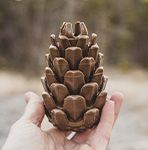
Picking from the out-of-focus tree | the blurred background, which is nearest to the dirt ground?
the blurred background

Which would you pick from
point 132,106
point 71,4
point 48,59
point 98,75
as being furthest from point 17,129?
point 71,4

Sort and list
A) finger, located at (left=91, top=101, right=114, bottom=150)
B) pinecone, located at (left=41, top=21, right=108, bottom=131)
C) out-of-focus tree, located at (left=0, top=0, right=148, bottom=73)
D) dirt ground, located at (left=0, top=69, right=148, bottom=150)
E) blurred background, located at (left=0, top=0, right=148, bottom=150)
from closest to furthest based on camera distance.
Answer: pinecone, located at (left=41, top=21, right=108, bottom=131) → finger, located at (left=91, top=101, right=114, bottom=150) → dirt ground, located at (left=0, top=69, right=148, bottom=150) → blurred background, located at (left=0, top=0, right=148, bottom=150) → out-of-focus tree, located at (left=0, top=0, right=148, bottom=73)

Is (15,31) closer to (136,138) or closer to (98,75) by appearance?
(136,138)

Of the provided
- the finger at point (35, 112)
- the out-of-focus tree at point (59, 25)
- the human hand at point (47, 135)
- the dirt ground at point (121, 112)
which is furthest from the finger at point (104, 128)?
the out-of-focus tree at point (59, 25)

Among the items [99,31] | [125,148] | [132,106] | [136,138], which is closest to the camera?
[125,148]

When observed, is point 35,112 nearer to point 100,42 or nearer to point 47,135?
point 47,135

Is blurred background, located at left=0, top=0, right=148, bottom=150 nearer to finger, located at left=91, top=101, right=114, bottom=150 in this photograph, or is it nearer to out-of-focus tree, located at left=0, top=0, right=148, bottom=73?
out-of-focus tree, located at left=0, top=0, right=148, bottom=73

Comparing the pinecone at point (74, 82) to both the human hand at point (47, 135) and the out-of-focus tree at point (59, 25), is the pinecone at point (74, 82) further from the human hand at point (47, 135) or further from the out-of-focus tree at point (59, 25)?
the out-of-focus tree at point (59, 25)

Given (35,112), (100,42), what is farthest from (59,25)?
(35,112)

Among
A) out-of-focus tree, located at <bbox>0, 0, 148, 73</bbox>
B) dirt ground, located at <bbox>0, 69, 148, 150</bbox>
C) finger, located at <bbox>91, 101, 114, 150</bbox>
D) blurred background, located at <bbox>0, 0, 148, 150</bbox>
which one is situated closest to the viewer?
finger, located at <bbox>91, 101, 114, 150</bbox>
